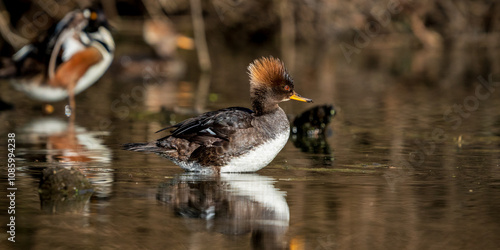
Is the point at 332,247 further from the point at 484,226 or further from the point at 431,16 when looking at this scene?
the point at 431,16

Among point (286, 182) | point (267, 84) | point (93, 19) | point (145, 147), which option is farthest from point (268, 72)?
point (93, 19)

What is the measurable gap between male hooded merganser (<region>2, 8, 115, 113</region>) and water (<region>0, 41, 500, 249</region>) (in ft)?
1.50

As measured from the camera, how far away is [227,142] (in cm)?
850

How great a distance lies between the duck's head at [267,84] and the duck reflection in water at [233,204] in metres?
0.79

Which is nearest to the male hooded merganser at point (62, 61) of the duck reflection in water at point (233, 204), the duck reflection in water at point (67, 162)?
the duck reflection in water at point (67, 162)

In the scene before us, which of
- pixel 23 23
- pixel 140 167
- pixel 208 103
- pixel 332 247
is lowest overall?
pixel 332 247

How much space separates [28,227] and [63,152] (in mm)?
3622

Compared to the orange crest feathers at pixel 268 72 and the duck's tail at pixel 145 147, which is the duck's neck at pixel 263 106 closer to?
the orange crest feathers at pixel 268 72

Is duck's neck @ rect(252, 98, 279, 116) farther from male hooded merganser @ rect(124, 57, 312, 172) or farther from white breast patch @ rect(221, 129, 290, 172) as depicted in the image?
white breast patch @ rect(221, 129, 290, 172)

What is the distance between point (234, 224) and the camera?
6.55 metres

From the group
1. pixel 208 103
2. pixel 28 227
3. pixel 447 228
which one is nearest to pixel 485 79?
pixel 208 103

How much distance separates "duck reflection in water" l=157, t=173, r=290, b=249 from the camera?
252 inches

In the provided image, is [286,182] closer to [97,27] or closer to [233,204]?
[233,204]

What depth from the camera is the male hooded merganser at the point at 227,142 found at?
846 centimetres
